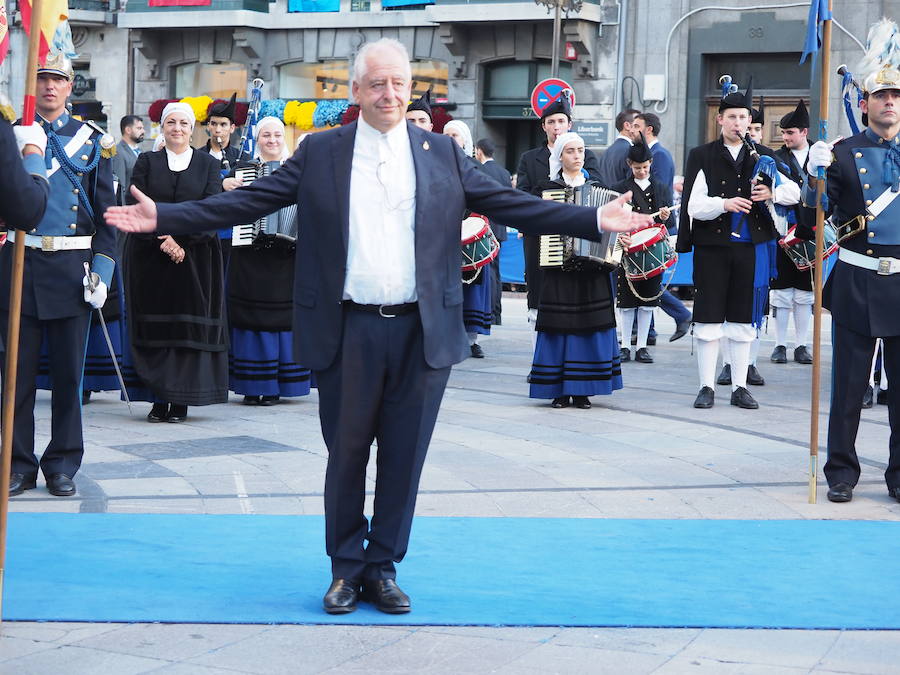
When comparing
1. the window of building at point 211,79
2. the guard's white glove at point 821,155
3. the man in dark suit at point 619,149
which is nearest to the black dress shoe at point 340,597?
the guard's white glove at point 821,155

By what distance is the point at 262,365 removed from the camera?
10.4 metres

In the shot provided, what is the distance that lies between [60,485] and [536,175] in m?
5.92

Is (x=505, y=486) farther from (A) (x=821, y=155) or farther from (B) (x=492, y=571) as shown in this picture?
(A) (x=821, y=155)

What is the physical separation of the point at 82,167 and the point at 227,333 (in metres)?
2.85

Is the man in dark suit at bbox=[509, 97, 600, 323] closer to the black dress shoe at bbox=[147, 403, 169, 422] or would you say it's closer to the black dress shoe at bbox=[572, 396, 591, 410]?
the black dress shoe at bbox=[572, 396, 591, 410]

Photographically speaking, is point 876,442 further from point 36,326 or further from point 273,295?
point 36,326

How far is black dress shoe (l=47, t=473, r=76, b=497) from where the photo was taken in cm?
712

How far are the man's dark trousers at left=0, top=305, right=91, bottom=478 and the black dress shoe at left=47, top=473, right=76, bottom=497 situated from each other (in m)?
0.03

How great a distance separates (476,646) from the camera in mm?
4914

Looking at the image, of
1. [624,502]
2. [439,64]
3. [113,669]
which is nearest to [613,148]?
[624,502]

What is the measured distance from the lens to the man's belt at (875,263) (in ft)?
24.3

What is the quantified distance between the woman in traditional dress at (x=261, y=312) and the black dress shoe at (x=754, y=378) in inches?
146

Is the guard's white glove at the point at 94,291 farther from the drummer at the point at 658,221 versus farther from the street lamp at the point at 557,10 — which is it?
the street lamp at the point at 557,10

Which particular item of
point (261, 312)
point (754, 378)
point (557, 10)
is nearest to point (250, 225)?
point (261, 312)
